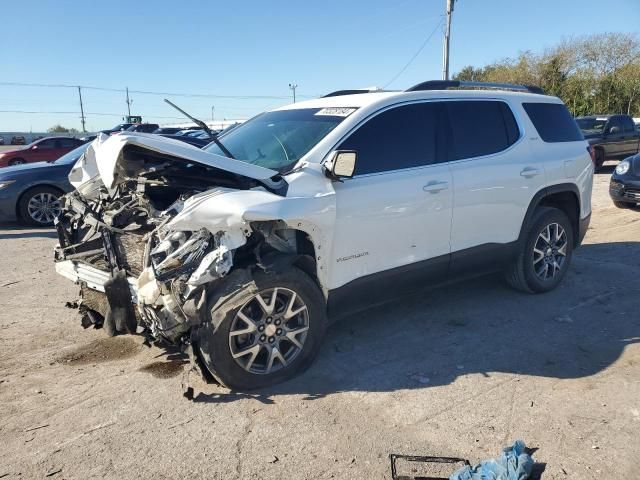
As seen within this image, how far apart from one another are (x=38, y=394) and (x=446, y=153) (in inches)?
140

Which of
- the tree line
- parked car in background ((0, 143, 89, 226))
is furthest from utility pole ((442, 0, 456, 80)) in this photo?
parked car in background ((0, 143, 89, 226))

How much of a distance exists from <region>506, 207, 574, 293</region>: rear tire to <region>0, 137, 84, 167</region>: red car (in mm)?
17745

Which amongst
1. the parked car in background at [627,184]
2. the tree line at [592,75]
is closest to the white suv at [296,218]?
the parked car in background at [627,184]

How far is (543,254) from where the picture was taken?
537 centimetres

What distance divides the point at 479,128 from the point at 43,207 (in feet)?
27.0

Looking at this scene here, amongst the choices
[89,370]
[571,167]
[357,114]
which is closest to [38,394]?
[89,370]

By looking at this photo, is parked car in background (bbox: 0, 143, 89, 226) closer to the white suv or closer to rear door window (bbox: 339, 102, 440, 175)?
the white suv

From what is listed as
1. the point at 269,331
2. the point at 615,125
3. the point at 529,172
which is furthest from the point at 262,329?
the point at 615,125

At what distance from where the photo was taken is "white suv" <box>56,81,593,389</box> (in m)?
3.39

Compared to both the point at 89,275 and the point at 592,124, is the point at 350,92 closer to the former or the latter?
the point at 89,275

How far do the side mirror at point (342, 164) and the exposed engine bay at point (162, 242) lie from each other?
34cm

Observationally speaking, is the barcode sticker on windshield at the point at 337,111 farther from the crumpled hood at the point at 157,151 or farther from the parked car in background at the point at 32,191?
the parked car in background at the point at 32,191

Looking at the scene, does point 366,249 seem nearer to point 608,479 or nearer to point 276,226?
point 276,226

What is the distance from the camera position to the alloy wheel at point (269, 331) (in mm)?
3475
